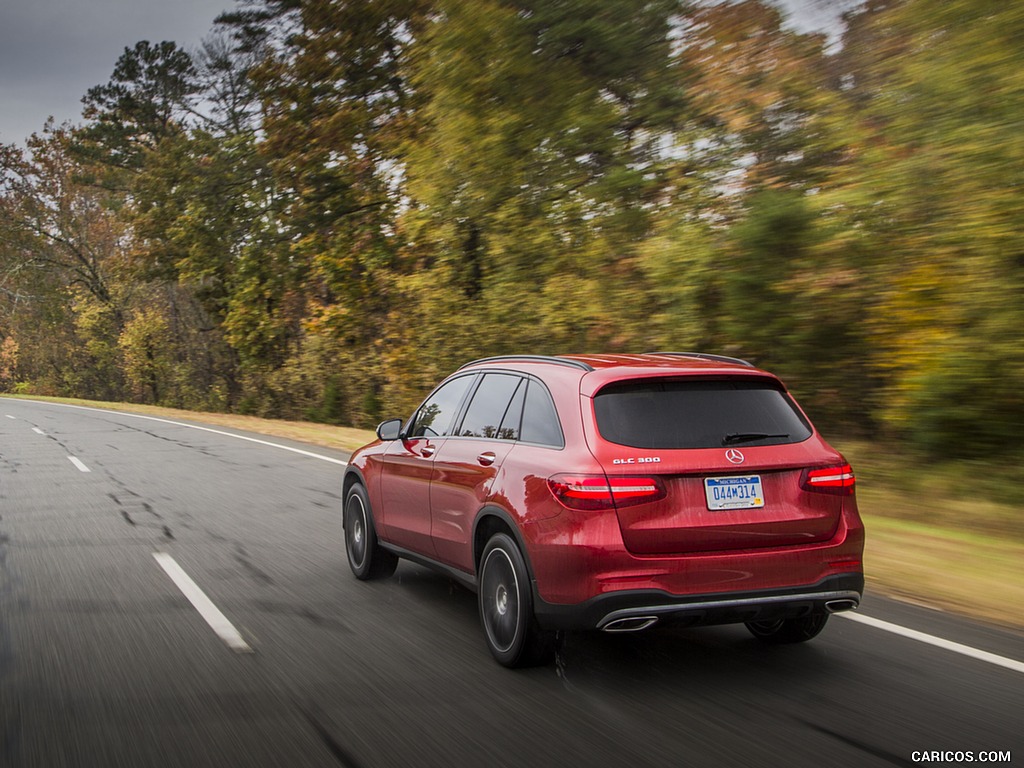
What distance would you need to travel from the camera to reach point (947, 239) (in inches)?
373

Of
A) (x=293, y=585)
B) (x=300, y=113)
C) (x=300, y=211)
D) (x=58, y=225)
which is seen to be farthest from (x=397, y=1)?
(x=58, y=225)

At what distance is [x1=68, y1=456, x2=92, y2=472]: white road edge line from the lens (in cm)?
1488

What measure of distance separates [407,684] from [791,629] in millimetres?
2155

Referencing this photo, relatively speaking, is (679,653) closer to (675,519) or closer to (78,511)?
(675,519)

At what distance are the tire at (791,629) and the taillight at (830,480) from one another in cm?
82

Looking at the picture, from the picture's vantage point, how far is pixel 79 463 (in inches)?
623

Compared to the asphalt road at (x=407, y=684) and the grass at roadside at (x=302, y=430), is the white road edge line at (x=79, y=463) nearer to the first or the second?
the grass at roadside at (x=302, y=430)

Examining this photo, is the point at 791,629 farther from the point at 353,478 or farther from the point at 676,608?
the point at 353,478

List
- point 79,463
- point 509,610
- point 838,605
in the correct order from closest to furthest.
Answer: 1. point 838,605
2. point 509,610
3. point 79,463

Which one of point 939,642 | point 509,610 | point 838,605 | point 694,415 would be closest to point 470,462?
point 509,610

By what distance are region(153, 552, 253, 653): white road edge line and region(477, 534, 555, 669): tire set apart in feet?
4.38

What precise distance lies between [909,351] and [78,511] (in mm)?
8798

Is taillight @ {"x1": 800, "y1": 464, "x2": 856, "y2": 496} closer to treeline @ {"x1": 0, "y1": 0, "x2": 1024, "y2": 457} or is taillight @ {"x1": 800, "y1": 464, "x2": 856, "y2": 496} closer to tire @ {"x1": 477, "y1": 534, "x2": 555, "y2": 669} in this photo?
tire @ {"x1": 477, "y1": 534, "x2": 555, "y2": 669}

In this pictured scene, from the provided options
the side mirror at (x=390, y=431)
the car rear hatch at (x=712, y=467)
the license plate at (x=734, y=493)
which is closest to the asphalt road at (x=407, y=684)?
the car rear hatch at (x=712, y=467)
